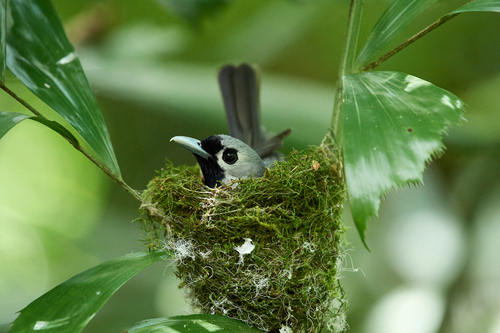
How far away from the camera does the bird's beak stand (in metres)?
2.01

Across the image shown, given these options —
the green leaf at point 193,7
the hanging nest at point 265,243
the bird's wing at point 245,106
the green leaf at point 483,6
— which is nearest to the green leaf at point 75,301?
the hanging nest at point 265,243

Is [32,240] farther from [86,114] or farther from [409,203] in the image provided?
[409,203]

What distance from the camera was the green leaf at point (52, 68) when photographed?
55.6 inches

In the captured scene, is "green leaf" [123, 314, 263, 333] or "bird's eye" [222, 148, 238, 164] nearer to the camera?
"green leaf" [123, 314, 263, 333]

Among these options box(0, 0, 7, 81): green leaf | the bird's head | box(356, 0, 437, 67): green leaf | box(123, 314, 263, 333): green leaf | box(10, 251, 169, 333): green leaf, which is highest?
box(0, 0, 7, 81): green leaf

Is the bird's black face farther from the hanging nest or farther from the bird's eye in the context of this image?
the hanging nest

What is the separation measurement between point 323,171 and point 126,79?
216cm

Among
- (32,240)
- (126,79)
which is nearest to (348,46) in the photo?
(126,79)

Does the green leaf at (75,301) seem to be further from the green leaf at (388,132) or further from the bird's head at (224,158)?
the bird's head at (224,158)

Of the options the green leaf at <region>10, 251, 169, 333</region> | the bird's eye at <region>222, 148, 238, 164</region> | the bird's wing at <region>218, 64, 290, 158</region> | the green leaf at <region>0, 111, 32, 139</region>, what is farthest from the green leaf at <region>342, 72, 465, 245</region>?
the bird's wing at <region>218, 64, 290, 158</region>

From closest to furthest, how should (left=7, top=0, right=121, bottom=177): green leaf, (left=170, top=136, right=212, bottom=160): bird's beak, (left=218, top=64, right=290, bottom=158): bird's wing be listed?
1. (left=7, top=0, right=121, bottom=177): green leaf
2. (left=170, top=136, right=212, bottom=160): bird's beak
3. (left=218, top=64, right=290, bottom=158): bird's wing

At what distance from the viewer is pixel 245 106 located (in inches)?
99.6

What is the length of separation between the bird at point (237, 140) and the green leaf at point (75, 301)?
712 mm

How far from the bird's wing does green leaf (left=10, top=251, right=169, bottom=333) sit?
56.3 inches
